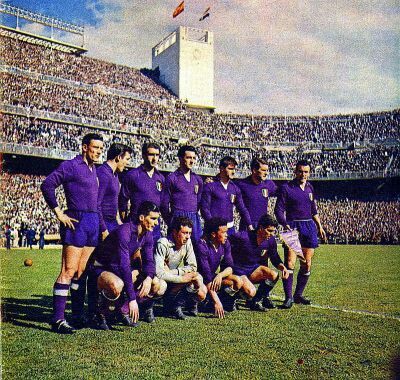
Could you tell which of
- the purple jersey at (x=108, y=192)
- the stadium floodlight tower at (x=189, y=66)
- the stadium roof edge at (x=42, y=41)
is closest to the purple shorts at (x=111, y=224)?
the purple jersey at (x=108, y=192)

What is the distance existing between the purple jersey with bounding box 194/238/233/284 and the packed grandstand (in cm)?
1848

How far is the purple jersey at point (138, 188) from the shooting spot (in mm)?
6418

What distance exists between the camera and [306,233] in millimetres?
7387

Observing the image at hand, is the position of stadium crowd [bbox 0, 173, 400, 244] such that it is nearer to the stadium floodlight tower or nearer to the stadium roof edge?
the stadium roof edge

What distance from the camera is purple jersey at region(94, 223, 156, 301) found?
487 centimetres

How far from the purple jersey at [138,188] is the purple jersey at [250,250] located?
128 cm

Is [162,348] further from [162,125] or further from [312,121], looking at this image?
[312,121]

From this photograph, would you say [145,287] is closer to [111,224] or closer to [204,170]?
[111,224]

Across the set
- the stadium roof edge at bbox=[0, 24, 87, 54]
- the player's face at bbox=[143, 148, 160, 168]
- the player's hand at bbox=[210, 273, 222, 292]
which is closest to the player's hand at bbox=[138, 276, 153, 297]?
the player's hand at bbox=[210, 273, 222, 292]

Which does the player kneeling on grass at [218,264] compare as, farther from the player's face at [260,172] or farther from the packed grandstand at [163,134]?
the packed grandstand at [163,134]

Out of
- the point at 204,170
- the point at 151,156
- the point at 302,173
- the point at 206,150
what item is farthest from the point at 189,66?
the point at 151,156

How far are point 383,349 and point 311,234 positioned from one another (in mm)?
3168

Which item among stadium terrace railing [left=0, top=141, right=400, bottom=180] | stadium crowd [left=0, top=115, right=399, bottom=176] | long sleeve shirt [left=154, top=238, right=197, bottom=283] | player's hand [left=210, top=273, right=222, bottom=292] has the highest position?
stadium crowd [left=0, top=115, right=399, bottom=176]

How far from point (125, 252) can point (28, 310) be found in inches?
81.1
